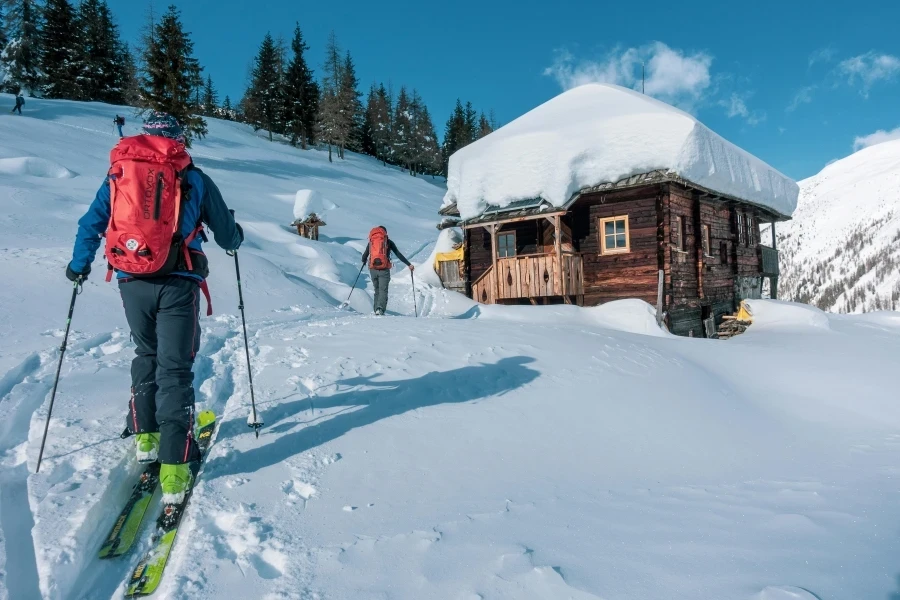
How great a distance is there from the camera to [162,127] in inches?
108

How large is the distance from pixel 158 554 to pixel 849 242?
162 meters

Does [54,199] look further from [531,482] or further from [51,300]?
[531,482]

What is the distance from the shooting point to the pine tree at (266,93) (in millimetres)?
47906

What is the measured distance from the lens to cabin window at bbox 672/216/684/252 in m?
12.9

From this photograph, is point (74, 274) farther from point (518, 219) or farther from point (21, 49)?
point (21, 49)

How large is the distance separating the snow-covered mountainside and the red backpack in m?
82.5

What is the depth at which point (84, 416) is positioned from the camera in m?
3.19

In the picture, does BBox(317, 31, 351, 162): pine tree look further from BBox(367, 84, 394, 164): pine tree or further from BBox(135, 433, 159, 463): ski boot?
BBox(135, 433, 159, 463): ski boot

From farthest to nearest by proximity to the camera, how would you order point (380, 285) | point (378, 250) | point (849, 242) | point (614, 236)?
point (849, 242)
point (614, 236)
point (380, 285)
point (378, 250)

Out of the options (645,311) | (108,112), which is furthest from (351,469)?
(108,112)

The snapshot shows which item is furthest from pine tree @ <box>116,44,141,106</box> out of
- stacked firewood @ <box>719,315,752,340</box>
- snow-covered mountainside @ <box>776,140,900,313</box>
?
snow-covered mountainside @ <box>776,140,900,313</box>

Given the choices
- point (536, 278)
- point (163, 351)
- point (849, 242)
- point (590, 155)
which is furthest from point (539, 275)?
point (849, 242)

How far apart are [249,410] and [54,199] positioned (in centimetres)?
1309

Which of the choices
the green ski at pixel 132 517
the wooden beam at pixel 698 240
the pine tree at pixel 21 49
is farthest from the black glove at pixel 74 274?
the pine tree at pixel 21 49
